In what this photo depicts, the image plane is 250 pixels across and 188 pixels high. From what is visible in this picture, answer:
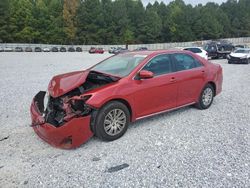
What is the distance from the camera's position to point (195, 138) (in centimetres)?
435

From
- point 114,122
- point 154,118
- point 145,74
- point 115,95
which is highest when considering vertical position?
point 145,74

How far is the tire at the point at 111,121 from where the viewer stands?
4.06 m

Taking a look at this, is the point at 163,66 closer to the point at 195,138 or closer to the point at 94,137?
the point at 195,138

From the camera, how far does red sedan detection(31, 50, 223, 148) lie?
3.91 metres

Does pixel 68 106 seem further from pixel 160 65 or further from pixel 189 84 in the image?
pixel 189 84

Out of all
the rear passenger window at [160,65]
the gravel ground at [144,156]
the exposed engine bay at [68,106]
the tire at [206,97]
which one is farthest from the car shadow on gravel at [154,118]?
the exposed engine bay at [68,106]

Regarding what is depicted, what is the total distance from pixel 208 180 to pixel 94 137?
7.08 ft

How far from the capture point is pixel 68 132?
3738 millimetres

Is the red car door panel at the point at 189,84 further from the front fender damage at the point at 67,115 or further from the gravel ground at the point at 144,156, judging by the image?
the front fender damage at the point at 67,115

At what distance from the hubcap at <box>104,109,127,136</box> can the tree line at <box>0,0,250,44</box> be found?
66303mm

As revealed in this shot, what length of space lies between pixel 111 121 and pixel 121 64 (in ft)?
4.66

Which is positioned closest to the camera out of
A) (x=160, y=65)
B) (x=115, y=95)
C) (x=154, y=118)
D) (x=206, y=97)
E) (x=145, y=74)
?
(x=115, y=95)

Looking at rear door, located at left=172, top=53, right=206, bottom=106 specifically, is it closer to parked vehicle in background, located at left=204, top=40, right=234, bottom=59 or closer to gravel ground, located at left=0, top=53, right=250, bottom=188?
gravel ground, located at left=0, top=53, right=250, bottom=188

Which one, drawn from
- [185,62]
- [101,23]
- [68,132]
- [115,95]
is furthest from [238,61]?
[101,23]
